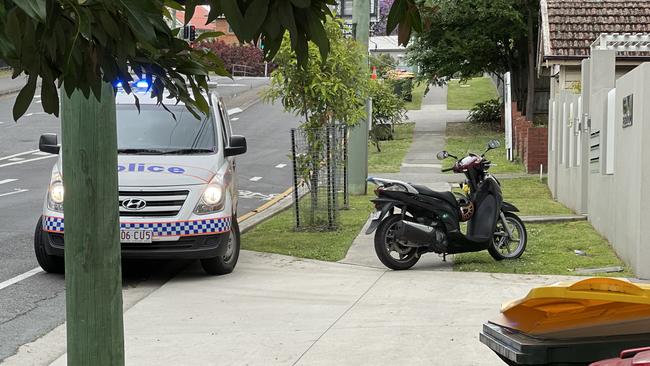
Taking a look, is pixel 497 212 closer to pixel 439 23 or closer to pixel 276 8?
pixel 276 8

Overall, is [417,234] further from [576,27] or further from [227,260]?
[576,27]

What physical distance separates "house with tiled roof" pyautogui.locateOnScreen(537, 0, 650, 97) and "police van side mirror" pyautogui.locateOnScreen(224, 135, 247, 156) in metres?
12.4

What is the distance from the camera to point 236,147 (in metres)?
11.4

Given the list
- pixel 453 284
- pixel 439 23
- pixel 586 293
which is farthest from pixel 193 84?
pixel 439 23

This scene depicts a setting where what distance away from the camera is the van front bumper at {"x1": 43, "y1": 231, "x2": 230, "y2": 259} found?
403 inches

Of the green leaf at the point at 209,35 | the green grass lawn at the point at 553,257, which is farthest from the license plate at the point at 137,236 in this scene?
the green leaf at the point at 209,35

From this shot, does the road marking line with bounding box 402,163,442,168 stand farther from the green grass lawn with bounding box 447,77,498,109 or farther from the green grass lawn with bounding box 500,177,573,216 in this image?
the green grass lawn with bounding box 447,77,498,109

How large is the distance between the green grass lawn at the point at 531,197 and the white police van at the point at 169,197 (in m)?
6.60

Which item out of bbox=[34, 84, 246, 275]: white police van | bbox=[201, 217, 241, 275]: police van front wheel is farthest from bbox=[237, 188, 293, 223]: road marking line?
bbox=[201, 217, 241, 275]: police van front wheel

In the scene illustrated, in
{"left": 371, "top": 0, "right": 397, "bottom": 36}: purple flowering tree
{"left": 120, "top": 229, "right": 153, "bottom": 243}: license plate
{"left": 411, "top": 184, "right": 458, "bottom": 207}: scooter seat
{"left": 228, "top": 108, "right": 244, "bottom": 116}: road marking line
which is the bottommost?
{"left": 120, "top": 229, "right": 153, "bottom": 243}: license plate

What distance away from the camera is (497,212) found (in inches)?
444

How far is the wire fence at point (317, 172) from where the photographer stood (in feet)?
47.8

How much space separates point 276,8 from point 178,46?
2.86 ft

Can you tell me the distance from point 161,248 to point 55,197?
47.5 inches
